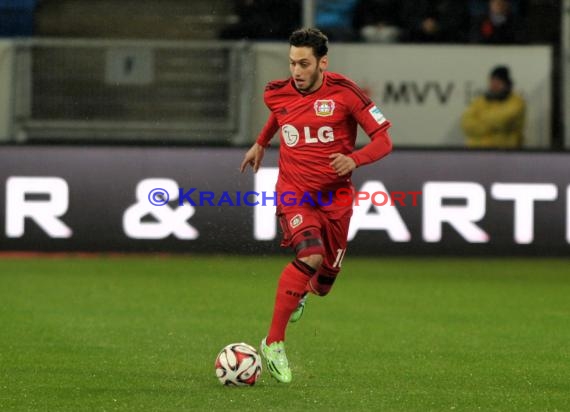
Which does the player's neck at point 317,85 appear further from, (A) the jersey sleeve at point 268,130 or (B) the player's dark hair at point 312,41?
(A) the jersey sleeve at point 268,130

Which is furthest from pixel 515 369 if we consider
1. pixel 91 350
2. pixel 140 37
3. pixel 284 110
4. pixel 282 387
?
pixel 140 37

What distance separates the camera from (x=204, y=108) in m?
15.9

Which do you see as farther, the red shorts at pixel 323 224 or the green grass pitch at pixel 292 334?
the red shorts at pixel 323 224

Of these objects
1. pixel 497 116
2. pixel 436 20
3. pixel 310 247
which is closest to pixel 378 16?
pixel 436 20

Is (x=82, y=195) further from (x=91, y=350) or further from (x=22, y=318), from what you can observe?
(x=91, y=350)

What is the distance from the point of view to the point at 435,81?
15.8 metres

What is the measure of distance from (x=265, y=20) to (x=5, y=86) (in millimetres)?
3017

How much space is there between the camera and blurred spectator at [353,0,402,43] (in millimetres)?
16203

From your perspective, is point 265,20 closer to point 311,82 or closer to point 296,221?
point 311,82

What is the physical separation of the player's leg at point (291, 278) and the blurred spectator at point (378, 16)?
27.9ft

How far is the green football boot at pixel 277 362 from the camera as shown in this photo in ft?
24.1

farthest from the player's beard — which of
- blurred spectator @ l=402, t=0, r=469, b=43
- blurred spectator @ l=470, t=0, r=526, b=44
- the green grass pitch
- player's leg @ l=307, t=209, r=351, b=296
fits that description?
blurred spectator @ l=470, t=0, r=526, b=44

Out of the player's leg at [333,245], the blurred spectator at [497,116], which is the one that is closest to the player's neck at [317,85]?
the player's leg at [333,245]
